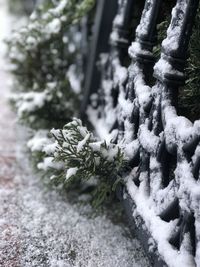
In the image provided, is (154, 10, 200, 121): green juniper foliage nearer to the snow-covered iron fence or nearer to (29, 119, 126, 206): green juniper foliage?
the snow-covered iron fence

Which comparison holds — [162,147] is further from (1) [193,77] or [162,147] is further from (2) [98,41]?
(2) [98,41]

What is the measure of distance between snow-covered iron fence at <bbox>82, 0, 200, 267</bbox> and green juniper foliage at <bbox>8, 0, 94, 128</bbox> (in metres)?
0.96

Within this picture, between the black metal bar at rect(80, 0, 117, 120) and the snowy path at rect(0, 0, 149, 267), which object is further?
the black metal bar at rect(80, 0, 117, 120)

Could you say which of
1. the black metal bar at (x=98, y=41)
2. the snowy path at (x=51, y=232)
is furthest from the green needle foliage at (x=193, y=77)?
the black metal bar at (x=98, y=41)

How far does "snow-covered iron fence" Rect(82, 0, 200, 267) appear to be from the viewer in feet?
5.48

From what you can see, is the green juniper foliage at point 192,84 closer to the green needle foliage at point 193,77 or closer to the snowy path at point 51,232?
the green needle foliage at point 193,77

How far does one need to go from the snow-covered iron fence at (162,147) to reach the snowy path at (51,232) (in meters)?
0.27

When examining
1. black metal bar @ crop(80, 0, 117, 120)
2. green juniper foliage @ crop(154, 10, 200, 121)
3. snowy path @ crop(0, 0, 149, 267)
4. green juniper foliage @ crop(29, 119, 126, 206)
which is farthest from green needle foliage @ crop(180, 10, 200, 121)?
black metal bar @ crop(80, 0, 117, 120)

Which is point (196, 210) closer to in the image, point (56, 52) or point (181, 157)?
point (181, 157)

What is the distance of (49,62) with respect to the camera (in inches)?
160

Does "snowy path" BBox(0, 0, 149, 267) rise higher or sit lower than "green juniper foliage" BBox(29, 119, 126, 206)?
lower

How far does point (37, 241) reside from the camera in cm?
231

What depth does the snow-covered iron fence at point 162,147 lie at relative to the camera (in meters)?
1.67

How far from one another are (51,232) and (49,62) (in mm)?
2110
